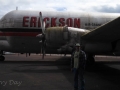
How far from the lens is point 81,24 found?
1680 centimetres

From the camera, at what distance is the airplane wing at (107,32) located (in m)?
8.14

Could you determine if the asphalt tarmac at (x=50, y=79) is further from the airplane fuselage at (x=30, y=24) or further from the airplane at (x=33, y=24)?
the airplane fuselage at (x=30, y=24)

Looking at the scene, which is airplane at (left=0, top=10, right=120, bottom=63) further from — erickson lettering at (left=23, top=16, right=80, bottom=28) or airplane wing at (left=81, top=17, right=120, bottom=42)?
airplane wing at (left=81, top=17, right=120, bottom=42)

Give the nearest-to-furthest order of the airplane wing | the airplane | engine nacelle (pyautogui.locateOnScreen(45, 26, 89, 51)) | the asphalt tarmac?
1. the asphalt tarmac
2. the airplane wing
3. engine nacelle (pyautogui.locateOnScreen(45, 26, 89, 51))
4. the airplane

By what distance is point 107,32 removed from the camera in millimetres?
9844

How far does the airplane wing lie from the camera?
26.7ft

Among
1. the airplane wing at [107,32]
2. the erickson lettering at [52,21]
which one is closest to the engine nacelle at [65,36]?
the airplane wing at [107,32]

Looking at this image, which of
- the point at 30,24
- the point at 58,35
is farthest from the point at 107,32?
the point at 30,24

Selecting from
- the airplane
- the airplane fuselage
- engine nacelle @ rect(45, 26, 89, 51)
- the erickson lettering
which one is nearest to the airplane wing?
engine nacelle @ rect(45, 26, 89, 51)

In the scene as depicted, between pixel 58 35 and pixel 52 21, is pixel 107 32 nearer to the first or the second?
pixel 58 35

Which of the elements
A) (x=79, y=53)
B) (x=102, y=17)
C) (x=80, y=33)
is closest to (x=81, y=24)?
(x=102, y=17)

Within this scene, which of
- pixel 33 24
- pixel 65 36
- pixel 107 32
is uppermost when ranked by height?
pixel 33 24

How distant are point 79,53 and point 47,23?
34.0ft

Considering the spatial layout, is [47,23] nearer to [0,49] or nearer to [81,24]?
[81,24]
